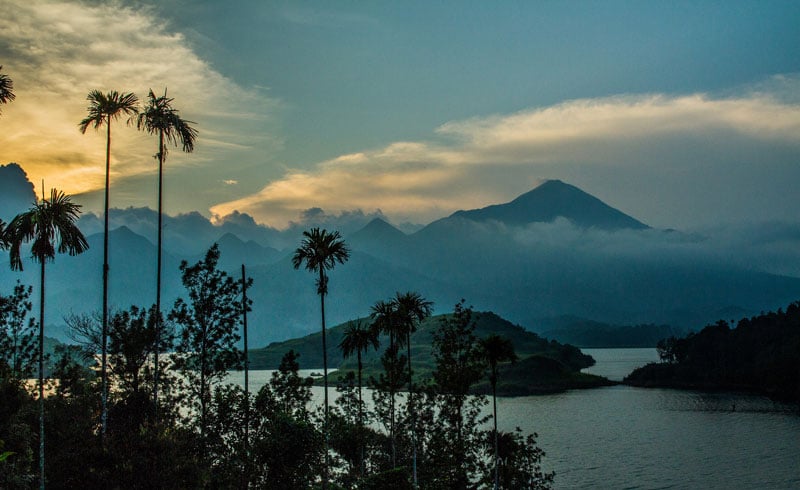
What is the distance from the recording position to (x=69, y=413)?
70125mm

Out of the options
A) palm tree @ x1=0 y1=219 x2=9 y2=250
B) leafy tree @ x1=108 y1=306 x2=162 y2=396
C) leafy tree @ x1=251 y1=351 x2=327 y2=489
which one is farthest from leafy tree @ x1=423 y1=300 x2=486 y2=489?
palm tree @ x1=0 y1=219 x2=9 y2=250

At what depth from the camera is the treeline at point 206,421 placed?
41562mm

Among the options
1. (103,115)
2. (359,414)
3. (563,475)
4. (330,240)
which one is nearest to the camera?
(103,115)

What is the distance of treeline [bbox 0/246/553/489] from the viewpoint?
41.6 metres

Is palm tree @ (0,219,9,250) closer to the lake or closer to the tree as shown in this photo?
the tree

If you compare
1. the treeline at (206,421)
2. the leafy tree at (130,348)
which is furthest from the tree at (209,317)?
the leafy tree at (130,348)

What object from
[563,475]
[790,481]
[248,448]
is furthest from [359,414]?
[790,481]

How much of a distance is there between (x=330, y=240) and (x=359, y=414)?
95.9ft

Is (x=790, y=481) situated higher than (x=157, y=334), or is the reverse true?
(x=157, y=334)

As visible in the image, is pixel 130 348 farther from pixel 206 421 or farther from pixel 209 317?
pixel 206 421

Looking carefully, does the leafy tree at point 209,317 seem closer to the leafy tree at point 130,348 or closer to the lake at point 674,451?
the leafy tree at point 130,348

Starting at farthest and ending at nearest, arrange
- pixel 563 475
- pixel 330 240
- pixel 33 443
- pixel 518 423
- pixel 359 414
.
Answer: pixel 518 423, pixel 563 475, pixel 359 414, pixel 330 240, pixel 33 443

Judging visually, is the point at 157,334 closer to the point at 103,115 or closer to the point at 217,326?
the point at 217,326

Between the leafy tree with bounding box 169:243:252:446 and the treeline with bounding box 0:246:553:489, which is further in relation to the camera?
the leafy tree with bounding box 169:243:252:446
